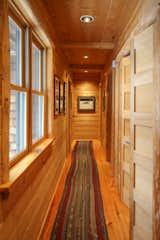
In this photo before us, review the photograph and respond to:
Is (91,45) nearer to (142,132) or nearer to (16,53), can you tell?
(16,53)

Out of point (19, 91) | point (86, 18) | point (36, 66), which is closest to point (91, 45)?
point (86, 18)

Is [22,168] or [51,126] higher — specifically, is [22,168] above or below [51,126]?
below

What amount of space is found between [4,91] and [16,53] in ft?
2.31

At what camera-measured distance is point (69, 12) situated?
244 centimetres

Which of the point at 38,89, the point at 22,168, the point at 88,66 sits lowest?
the point at 22,168

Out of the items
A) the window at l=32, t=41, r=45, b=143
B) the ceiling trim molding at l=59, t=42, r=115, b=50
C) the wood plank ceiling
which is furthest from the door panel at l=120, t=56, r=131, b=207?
the window at l=32, t=41, r=45, b=143

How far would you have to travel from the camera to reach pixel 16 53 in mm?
1634

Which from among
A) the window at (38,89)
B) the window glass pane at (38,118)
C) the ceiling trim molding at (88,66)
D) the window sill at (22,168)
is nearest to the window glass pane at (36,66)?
the window at (38,89)

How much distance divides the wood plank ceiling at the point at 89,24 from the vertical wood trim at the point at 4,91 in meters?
1.21

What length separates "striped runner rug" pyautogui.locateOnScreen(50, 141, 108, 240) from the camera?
2.04 m

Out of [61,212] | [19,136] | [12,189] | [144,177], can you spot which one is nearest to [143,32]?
[144,177]

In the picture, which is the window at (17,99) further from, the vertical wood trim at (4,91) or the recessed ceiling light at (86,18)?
the recessed ceiling light at (86,18)

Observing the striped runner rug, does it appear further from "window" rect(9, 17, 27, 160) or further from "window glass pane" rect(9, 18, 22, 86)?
"window glass pane" rect(9, 18, 22, 86)

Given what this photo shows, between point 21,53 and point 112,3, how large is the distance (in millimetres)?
1267
